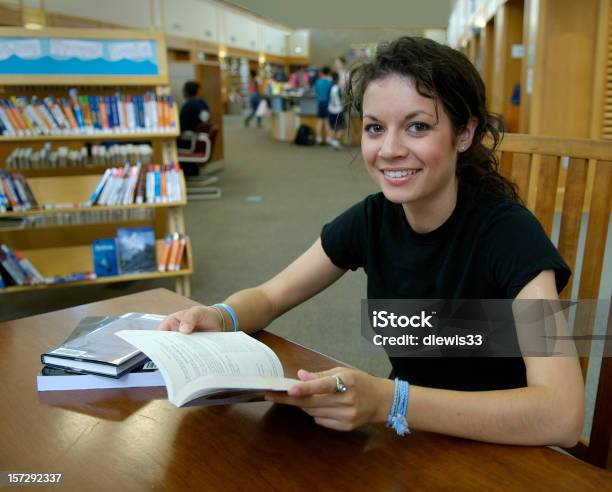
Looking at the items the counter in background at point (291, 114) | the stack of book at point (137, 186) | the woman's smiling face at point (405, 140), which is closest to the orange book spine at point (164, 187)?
the stack of book at point (137, 186)

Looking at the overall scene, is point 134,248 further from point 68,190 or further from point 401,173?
point 401,173

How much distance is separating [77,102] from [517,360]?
3126mm

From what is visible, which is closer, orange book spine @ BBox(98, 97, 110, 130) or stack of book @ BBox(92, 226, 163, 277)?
orange book spine @ BBox(98, 97, 110, 130)

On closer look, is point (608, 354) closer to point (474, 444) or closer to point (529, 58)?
point (474, 444)

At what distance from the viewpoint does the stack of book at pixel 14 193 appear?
3.32m

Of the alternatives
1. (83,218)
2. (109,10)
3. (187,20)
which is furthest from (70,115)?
(187,20)

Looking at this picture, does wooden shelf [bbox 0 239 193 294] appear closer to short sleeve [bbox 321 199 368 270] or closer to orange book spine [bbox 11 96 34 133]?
orange book spine [bbox 11 96 34 133]

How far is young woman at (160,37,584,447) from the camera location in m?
0.82

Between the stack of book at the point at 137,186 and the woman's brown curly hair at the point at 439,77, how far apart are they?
2.51 metres

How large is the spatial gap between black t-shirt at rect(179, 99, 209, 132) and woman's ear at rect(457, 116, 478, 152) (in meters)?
6.07

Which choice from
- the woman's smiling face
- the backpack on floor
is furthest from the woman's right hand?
the backpack on floor

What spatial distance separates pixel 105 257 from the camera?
3.51 metres

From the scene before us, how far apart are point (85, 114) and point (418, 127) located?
9.40ft

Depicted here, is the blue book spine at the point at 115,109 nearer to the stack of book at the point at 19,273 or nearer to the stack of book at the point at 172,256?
the stack of book at the point at 172,256
